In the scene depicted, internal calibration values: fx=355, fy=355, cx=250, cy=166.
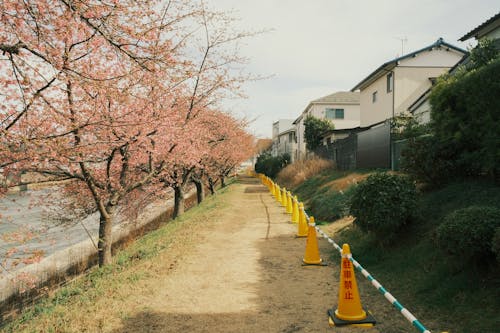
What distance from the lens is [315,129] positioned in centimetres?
3856

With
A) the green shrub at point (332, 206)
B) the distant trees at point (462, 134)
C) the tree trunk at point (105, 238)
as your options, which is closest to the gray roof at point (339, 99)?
the green shrub at point (332, 206)

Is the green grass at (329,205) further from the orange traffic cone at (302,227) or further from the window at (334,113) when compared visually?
the window at (334,113)

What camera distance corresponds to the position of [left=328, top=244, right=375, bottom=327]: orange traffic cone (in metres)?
4.42

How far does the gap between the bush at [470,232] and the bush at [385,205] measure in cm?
160

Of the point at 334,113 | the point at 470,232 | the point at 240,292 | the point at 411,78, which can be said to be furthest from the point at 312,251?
the point at 334,113

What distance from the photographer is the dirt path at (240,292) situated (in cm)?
463

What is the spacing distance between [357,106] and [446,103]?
34.9m

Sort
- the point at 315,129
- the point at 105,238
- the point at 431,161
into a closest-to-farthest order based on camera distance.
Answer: the point at 431,161, the point at 105,238, the point at 315,129

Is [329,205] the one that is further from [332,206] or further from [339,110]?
[339,110]

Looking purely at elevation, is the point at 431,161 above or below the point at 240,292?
above

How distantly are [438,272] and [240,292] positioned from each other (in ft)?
9.97

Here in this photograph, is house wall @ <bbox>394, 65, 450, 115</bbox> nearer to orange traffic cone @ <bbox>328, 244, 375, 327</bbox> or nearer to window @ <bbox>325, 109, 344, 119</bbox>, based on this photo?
window @ <bbox>325, 109, 344, 119</bbox>

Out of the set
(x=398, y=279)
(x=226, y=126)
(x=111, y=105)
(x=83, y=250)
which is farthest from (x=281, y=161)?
(x=398, y=279)

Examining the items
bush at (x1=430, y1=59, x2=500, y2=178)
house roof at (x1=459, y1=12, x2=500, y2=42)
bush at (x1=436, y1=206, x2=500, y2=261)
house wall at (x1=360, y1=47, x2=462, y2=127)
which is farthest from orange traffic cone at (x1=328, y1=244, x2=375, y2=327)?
house wall at (x1=360, y1=47, x2=462, y2=127)
